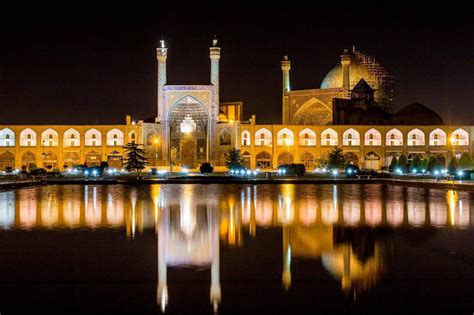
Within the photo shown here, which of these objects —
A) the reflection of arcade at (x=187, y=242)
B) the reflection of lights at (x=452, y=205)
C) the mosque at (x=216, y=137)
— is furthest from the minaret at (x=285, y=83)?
the reflection of arcade at (x=187, y=242)

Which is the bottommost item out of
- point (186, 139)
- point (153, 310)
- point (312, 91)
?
point (153, 310)

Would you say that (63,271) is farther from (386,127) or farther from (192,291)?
(386,127)

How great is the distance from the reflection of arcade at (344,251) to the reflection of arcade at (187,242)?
2.54ft

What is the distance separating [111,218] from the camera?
10.5 metres

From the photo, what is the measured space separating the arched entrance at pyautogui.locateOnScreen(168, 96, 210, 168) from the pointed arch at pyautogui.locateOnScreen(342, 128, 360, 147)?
28.5ft

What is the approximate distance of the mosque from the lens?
125 feet

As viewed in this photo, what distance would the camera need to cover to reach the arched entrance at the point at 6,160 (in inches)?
1559

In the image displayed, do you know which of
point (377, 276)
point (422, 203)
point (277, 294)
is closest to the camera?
point (277, 294)

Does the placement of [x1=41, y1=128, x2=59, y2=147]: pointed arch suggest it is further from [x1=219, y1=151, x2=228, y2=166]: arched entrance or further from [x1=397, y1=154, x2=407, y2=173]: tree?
[x1=397, y1=154, x2=407, y2=173]: tree

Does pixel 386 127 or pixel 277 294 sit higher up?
pixel 386 127

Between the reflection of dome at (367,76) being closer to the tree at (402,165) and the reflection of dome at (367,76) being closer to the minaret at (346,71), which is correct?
the minaret at (346,71)

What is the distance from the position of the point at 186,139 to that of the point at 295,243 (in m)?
32.7

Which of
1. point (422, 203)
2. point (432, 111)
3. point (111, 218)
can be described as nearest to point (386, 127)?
point (432, 111)

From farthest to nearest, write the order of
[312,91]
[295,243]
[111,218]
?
1. [312,91]
2. [111,218]
3. [295,243]
